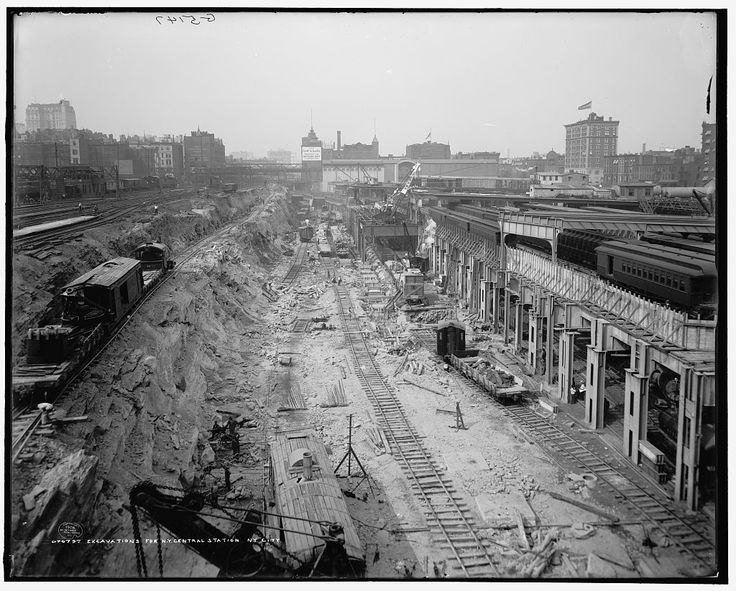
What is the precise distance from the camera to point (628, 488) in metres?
15.3

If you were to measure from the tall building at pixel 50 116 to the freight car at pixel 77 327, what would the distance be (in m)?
4.42

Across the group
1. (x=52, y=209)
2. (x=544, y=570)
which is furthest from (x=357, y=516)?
(x=52, y=209)

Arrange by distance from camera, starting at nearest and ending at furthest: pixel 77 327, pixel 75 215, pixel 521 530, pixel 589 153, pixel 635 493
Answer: pixel 521 530
pixel 635 493
pixel 77 327
pixel 75 215
pixel 589 153

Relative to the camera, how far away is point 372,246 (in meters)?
51.8

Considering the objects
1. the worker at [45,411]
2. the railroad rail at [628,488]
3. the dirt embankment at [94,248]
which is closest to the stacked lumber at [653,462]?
the railroad rail at [628,488]

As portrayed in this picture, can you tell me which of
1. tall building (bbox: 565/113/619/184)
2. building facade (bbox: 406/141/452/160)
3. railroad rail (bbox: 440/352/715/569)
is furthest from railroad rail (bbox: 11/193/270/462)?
tall building (bbox: 565/113/619/184)

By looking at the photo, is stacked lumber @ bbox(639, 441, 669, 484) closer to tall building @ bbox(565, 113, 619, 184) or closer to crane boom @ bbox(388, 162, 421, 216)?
tall building @ bbox(565, 113, 619, 184)

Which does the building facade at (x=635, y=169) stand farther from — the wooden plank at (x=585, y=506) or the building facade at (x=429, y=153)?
the wooden plank at (x=585, y=506)

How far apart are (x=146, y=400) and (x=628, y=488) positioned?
43.0ft

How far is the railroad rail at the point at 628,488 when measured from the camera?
41.1 feet

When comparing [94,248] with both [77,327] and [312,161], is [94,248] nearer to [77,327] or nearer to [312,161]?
[77,327]

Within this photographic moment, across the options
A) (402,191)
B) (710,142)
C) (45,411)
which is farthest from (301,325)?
(402,191)

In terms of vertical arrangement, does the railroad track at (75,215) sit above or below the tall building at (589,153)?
below

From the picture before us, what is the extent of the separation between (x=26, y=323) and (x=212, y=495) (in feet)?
24.4
